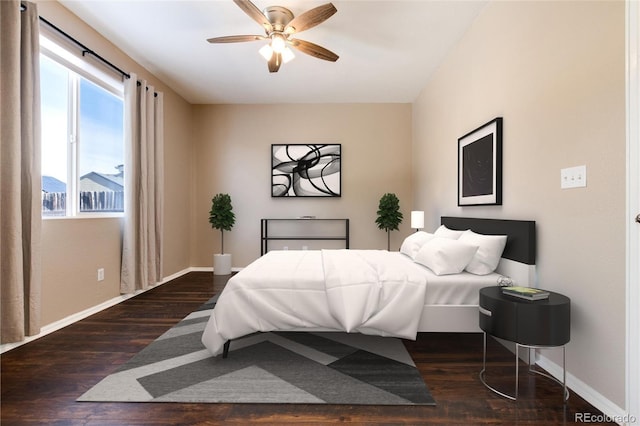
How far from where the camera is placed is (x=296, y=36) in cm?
337

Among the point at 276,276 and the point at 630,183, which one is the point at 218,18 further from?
the point at 630,183

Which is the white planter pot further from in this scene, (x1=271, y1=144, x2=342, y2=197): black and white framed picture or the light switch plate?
the light switch plate

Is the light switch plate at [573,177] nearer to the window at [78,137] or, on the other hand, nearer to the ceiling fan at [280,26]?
the ceiling fan at [280,26]

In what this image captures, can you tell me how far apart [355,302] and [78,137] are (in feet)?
10.1

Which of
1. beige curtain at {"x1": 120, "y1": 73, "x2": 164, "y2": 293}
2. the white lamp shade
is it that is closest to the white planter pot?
beige curtain at {"x1": 120, "y1": 73, "x2": 164, "y2": 293}

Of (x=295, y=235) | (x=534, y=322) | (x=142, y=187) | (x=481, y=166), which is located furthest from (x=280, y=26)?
(x=295, y=235)

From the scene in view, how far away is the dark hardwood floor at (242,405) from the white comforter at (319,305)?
42 cm

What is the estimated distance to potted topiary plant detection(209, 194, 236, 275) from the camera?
5105mm

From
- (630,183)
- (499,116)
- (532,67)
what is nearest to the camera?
(630,183)

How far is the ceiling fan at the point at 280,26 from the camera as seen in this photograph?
2.55 m

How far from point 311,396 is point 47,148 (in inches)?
120

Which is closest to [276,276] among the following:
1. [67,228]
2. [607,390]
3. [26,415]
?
[26,415]

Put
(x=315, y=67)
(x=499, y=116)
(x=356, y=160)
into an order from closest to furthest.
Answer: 1. (x=499, y=116)
2. (x=315, y=67)
3. (x=356, y=160)

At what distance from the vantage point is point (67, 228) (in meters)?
2.93
